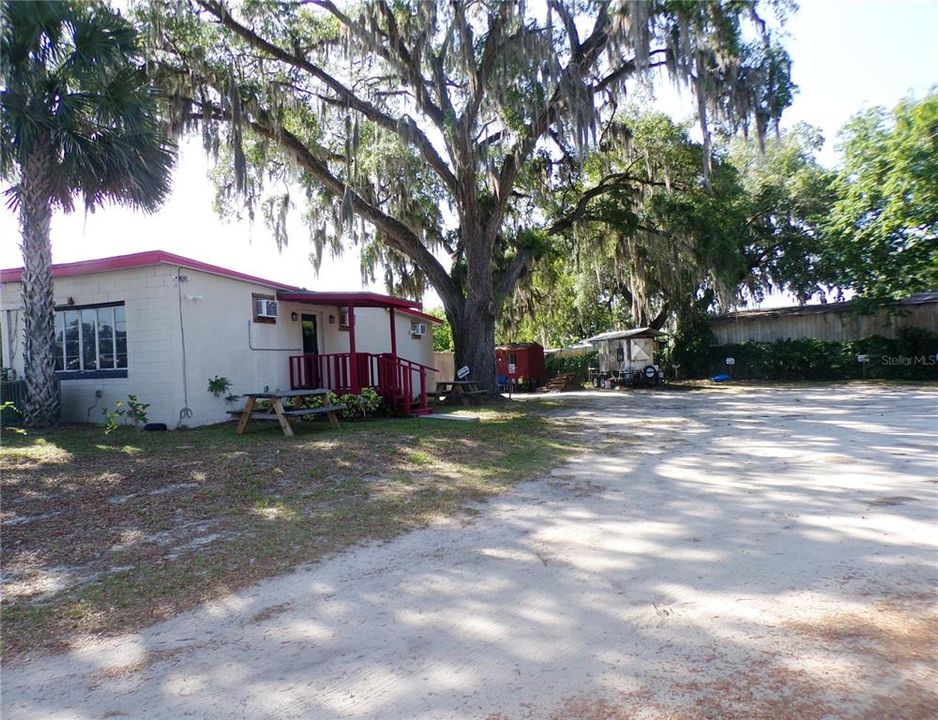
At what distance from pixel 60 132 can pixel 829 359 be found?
2259 cm

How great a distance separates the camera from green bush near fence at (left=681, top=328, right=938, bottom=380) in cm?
2006

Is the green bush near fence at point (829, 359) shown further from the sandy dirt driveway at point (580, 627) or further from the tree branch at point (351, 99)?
the sandy dirt driveway at point (580, 627)

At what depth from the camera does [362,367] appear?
13438 mm

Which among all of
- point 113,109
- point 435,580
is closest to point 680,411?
point 435,580

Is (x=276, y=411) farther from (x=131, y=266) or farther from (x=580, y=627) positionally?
(x=580, y=627)

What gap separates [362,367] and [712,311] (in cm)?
1840

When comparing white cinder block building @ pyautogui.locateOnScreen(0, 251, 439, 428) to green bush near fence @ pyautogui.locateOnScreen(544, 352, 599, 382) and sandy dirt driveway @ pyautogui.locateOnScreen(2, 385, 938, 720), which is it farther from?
green bush near fence @ pyautogui.locateOnScreen(544, 352, 599, 382)

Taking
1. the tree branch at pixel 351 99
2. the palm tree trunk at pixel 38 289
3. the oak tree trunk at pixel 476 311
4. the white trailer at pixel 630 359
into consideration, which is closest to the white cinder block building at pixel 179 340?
the palm tree trunk at pixel 38 289

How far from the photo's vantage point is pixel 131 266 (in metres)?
11.1

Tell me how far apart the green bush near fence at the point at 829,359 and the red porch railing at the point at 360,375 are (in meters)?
15.2

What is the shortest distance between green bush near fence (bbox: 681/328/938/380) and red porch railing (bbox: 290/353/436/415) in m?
15.2

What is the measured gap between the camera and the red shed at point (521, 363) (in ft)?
82.7

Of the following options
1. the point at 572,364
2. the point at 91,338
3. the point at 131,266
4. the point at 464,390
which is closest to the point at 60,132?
the point at 131,266

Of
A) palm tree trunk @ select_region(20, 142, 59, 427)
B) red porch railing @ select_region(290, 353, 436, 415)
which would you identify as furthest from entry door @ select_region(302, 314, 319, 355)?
palm tree trunk @ select_region(20, 142, 59, 427)
